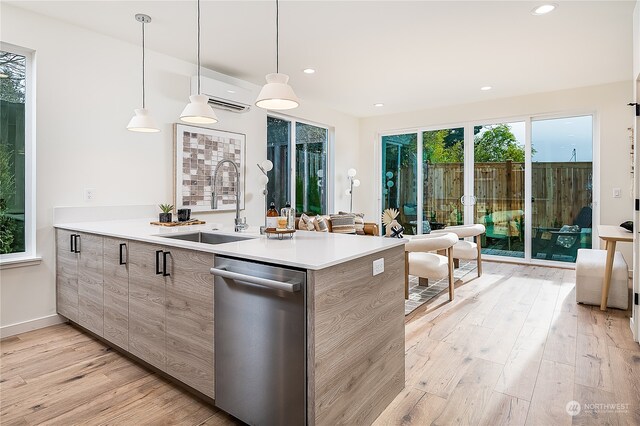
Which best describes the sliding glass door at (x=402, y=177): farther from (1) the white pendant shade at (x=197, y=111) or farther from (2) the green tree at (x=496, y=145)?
(1) the white pendant shade at (x=197, y=111)

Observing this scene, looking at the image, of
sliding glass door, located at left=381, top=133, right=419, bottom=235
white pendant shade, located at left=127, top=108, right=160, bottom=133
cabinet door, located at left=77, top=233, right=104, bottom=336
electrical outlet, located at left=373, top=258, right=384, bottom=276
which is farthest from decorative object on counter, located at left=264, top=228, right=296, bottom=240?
sliding glass door, located at left=381, top=133, right=419, bottom=235

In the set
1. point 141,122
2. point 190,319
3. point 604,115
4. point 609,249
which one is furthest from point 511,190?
point 190,319

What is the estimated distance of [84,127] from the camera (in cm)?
331

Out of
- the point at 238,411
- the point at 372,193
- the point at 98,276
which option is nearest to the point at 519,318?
the point at 238,411

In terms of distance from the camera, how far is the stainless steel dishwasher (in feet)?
4.83

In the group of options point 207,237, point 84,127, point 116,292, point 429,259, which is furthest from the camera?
point 429,259

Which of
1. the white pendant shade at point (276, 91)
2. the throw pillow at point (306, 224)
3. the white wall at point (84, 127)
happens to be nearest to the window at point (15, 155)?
the white wall at point (84, 127)

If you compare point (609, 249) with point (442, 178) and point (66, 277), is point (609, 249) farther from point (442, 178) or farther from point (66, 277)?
point (66, 277)

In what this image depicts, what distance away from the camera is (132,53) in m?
3.65

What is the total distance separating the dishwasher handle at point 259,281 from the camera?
4.68ft

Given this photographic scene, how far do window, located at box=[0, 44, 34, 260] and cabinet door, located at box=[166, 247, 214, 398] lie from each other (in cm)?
195

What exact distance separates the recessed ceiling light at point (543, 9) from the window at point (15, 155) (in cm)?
426

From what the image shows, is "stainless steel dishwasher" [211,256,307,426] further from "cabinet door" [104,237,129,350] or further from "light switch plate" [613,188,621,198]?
"light switch plate" [613,188,621,198]

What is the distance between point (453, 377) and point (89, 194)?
336 cm
